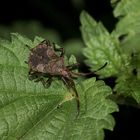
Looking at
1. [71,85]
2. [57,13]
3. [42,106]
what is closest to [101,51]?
[71,85]

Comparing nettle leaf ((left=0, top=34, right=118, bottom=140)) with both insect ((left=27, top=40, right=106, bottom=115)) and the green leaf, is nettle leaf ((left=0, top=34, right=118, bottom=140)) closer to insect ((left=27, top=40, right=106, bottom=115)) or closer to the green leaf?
insect ((left=27, top=40, right=106, bottom=115))

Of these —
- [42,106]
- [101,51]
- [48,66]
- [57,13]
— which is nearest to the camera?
[42,106]

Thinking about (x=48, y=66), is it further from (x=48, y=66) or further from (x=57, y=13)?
(x=57, y=13)

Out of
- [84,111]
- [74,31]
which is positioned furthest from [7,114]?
[74,31]

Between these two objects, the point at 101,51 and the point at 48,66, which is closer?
the point at 48,66

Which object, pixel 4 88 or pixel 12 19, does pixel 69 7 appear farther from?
pixel 4 88

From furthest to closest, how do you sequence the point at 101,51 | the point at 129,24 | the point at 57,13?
the point at 57,13 < the point at 101,51 < the point at 129,24

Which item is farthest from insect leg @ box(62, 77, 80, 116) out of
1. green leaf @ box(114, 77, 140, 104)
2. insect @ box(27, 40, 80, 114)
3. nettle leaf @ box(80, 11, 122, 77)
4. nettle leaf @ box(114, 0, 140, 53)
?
nettle leaf @ box(114, 0, 140, 53)
